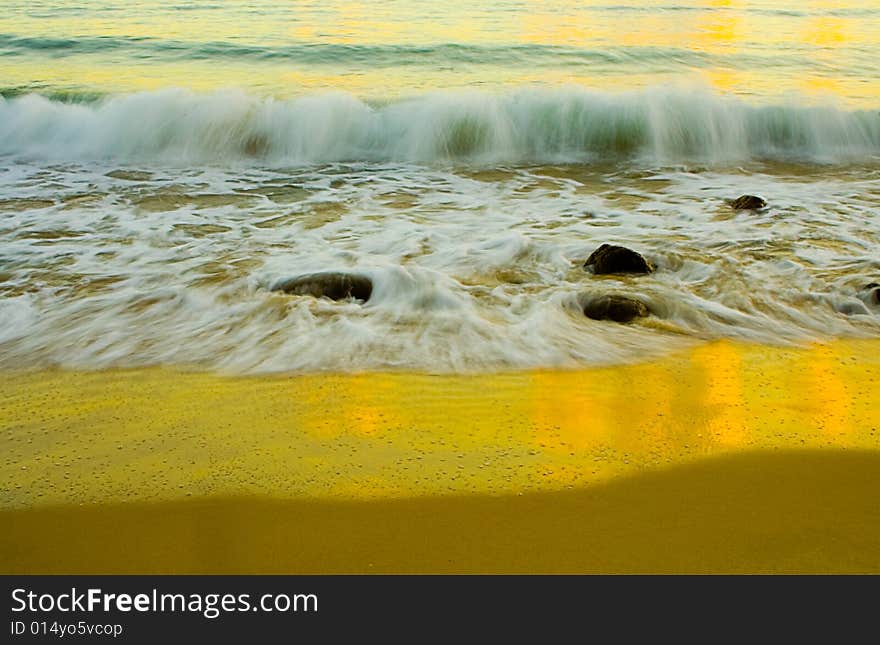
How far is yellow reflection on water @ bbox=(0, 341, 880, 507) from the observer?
2520mm

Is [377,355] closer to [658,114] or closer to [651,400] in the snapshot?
[651,400]

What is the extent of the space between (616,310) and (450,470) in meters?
1.72

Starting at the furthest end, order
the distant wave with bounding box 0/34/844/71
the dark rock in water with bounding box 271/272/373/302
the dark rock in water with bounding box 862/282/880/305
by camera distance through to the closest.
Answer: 1. the distant wave with bounding box 0/34/844/71
2. the dark rock in water with bounding box 271/272/373/302
3. the dark rock in water with bounding box 862/282/880/305

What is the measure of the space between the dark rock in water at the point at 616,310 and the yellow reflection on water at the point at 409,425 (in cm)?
50

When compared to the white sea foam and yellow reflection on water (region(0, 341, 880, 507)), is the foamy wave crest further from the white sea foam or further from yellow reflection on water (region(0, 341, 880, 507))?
yellow reflection on water (region(0, 341, 880, 507))

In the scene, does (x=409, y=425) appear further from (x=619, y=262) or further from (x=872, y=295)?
(x=872, y=295)

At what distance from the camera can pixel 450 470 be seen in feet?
8.41

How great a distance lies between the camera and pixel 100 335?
382 centimetres

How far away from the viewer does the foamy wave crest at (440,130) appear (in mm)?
9195

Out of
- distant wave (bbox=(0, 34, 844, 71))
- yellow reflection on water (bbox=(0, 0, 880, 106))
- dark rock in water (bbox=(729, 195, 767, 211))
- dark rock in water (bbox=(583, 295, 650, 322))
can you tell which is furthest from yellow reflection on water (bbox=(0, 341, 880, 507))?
distant wave (bbox=(0, 34, 844, 71))

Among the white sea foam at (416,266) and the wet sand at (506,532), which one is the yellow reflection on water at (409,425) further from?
the white sea foam at (416,266)

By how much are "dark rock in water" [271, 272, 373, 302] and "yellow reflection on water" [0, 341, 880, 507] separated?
109 cm

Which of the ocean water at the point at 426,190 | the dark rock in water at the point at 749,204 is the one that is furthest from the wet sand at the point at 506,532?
the dark rock in water at the point at 749,204

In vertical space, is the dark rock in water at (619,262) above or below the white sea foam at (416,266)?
above
